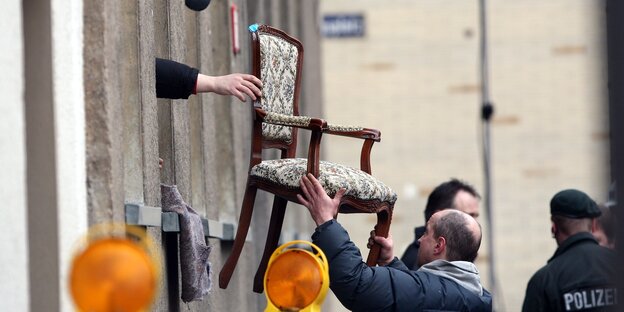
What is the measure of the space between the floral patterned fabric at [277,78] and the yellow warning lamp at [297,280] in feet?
9.14

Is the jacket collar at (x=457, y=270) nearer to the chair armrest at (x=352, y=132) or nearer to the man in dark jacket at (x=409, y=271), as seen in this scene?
the man in dark jacket at (x=409, y=271)

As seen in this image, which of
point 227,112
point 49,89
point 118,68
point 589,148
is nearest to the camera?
point 49,89

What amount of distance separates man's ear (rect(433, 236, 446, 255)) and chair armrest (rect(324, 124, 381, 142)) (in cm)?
60

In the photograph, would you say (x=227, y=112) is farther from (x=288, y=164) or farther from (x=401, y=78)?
(x=401, y=78)

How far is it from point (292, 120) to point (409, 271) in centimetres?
81

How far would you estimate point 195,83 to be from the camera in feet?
20.2

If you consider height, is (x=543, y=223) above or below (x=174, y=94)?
below

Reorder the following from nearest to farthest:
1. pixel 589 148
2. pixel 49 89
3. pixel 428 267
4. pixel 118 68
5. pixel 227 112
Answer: pixel 49 89, pixel 118 68, pixel 428 267, pixel 227 112, pixel 589 148

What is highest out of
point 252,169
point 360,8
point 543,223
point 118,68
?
point 360,8

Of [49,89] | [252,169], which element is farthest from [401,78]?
[49,89]

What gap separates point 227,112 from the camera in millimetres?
9961

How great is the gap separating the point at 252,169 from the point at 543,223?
16060 mm

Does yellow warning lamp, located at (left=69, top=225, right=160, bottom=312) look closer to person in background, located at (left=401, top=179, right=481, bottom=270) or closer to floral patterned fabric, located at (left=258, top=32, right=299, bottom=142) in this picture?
floral patterned fabric, located at (left=258, top=32, right=299, bottom=142)

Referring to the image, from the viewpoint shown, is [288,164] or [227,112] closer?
[288,164]
